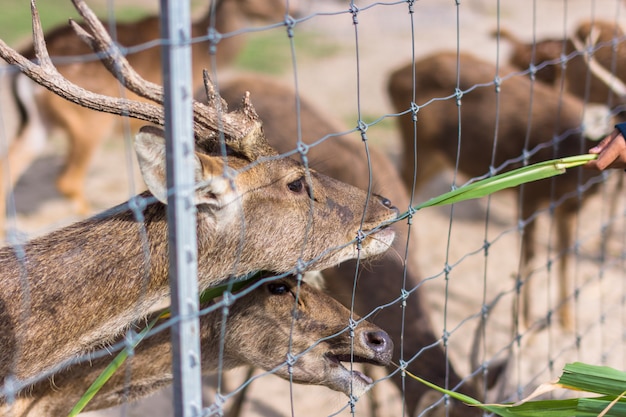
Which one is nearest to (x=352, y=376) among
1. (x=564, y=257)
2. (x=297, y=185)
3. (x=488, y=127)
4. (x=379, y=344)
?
(x=379, y=344)

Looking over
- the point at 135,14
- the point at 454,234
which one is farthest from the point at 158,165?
the point at 135,14

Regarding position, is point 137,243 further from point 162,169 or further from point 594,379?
point 594,379

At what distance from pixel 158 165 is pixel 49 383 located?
1.08m

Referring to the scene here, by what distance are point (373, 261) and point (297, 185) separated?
1.27 meters

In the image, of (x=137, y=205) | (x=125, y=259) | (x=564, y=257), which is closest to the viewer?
(x=137, y=205)

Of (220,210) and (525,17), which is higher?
(525,17)

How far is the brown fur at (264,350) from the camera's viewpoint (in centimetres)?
292

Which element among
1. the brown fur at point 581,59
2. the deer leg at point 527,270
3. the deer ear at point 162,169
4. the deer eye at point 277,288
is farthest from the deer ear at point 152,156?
the brown fur at point 581,59

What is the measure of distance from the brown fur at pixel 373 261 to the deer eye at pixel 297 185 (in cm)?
43

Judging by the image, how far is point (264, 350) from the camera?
10.1ft

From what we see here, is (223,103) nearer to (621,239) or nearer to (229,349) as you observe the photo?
(229,349)

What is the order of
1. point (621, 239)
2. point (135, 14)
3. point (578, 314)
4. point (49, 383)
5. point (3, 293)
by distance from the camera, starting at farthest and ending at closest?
point (135, 14) → point (621, 239) → point (578, 314) → point (49, 383) → point (3, 293)

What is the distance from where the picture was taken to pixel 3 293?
2.64 meters

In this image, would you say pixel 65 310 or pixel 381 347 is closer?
pixel 65 310
